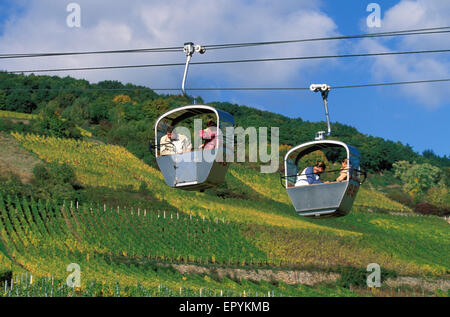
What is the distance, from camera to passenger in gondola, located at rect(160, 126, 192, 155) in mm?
16469

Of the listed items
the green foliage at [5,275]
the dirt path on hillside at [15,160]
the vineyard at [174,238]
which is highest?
the dirt path on hillside at [15,160]

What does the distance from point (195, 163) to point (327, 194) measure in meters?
3.03

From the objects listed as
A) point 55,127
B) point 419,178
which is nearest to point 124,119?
point 55,127

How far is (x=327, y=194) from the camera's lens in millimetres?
15656

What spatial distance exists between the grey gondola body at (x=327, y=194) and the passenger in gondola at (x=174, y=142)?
2492mm

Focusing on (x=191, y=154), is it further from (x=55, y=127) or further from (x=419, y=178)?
(x=419, y=178)

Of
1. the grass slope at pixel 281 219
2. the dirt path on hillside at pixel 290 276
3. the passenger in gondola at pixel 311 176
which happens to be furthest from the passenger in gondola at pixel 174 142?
the grass slope at pixel 281 219

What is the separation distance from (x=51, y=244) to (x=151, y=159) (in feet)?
108

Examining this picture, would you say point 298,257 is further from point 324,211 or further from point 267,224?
point 324,211

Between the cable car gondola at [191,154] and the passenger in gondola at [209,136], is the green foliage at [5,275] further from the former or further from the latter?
the passenger in gondola at [209,136]

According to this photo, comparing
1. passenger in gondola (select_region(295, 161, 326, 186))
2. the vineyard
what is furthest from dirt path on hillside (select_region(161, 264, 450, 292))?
passenger in gondola (select_region(295, 161, 326, 186))

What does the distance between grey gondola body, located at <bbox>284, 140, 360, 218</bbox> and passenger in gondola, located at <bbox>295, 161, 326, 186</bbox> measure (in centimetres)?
20

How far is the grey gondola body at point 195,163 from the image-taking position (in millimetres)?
15578

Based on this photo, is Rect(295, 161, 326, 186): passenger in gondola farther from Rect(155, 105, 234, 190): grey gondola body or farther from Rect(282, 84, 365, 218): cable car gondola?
Rect(155, 105, 234, 190): grey gondola body
